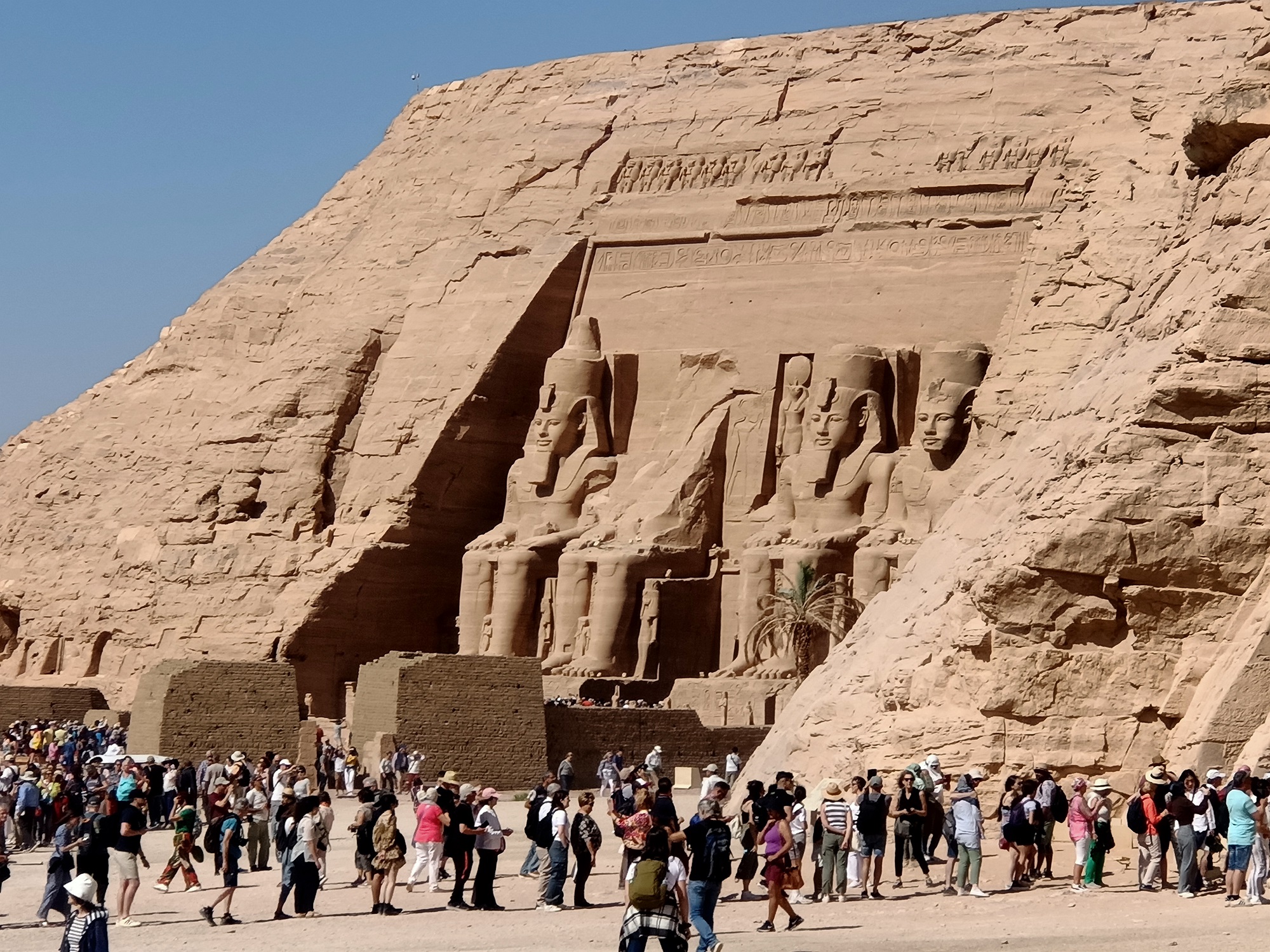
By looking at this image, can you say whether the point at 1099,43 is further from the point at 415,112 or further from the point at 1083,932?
the point at 1083,932

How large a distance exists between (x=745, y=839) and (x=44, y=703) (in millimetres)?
18198

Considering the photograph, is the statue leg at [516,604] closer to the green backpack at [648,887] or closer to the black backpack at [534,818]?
the black backpack at [534,818]

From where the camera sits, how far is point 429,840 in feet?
53.1

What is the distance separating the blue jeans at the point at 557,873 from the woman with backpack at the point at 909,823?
212 cm

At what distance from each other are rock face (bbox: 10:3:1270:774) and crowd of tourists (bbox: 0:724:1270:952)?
40.0 feet

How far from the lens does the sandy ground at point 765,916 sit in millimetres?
13812

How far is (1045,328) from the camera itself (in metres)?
30.2

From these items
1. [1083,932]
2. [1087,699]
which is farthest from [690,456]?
[1083,932]

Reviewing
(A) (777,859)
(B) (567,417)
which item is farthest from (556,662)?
(A) (777,859)

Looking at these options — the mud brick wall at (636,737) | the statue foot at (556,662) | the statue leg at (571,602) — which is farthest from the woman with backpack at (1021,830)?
the statue leg at (571,602)

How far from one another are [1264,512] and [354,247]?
81.7ft

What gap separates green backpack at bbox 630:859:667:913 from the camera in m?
11.6

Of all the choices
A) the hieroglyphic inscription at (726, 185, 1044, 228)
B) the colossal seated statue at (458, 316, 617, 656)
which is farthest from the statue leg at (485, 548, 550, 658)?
the hieroglyphic inscription at (726, 185, 1044, 228)

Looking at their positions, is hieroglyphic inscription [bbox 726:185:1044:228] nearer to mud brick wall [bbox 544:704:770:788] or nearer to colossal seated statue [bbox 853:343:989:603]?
colossal seated statue [bbox 853:343:989:603]
